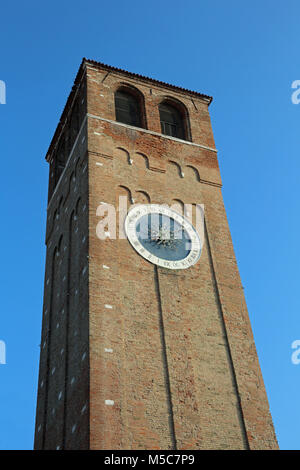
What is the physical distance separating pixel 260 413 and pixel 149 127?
508 inches

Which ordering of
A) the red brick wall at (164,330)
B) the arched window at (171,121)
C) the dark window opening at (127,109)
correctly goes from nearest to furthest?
1. the red brick wall at (164,330)
2. the dark window opening at (127,109)
3. the arched window at (171,121)

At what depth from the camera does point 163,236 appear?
76.2ft

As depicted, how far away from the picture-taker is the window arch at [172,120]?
29.0 metres

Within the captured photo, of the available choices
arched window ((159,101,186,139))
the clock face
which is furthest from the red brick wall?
arched window ((159,101,186,139))

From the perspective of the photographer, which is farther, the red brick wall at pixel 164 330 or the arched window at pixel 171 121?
the arched window at pixel 171 121

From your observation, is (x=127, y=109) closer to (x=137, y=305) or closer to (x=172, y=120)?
(x=172, y=120)

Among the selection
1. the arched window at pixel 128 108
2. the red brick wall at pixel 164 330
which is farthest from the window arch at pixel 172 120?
the red brick wall at pixel 164 330

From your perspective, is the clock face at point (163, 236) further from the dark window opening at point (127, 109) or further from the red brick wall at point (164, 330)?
the dark window opening at point (127, 109)

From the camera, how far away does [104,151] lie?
25250mm

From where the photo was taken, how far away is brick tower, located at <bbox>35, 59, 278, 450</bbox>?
61.3ft

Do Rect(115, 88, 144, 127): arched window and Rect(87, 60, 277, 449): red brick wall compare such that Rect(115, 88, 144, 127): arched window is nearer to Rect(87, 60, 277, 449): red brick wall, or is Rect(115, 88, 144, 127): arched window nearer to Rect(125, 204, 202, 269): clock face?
Rect(87, 60, 277, 449): red brick wall

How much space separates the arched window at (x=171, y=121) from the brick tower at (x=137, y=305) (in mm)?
81

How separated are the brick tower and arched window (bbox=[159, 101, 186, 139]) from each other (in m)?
0.08
